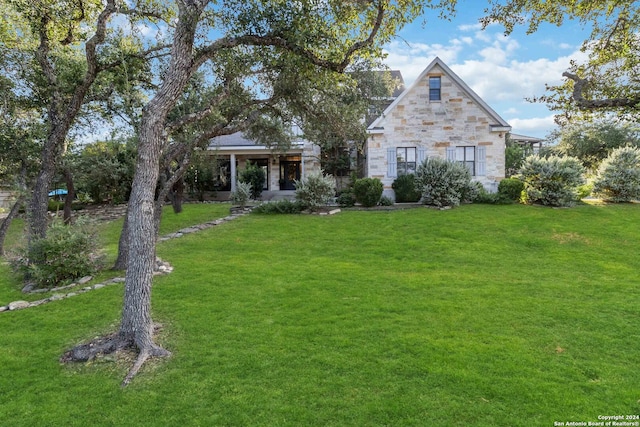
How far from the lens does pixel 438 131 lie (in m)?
17.9

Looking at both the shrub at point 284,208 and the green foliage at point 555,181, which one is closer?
the green foliage at point 555,181

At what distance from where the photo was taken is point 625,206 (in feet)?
49.8

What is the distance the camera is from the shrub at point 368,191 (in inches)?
631

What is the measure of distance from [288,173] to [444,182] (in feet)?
37.3

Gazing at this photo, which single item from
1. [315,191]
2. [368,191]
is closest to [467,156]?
[368,191]

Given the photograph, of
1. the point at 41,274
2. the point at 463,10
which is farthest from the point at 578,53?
the point at 41,274

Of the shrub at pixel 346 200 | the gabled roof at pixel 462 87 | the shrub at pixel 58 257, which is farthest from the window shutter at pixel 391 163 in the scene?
the shrub at pixel 58 257

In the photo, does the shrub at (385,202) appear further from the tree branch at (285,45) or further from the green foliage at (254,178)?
the tree branch at (285,45)

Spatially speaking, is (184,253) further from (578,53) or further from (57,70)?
(578,53)

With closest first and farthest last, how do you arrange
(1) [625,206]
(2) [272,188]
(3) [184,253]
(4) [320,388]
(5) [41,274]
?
1. (4) [320,388]
2. (5) [41,274]
3. (3) [184,253]
4. (1) [625,206]
5. (2) [272,188]

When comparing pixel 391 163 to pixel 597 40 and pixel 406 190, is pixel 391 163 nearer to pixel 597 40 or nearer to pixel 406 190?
pixel 406 190

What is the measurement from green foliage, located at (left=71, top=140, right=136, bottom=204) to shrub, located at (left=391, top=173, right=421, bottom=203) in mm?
11471

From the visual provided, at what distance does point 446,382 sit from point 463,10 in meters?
6.07

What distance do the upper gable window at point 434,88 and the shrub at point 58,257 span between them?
15.5 m
